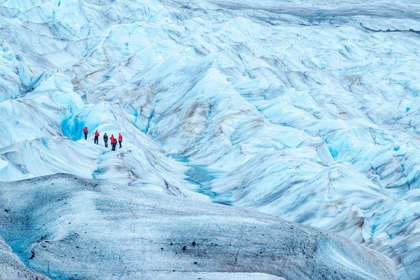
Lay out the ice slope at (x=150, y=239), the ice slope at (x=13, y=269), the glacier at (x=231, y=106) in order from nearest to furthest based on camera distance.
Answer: the ice slope at (x=13, y=269) < the ice slope at (x=150, y=239) < the glacier at (x=231, y=106)

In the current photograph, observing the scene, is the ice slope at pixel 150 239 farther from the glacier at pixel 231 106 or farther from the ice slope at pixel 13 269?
the glacier at pixel 231 106

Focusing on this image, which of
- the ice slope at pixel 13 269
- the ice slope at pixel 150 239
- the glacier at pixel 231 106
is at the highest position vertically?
the ice slope at pixel 13 269

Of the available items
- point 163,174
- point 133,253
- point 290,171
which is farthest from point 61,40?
point 133,253

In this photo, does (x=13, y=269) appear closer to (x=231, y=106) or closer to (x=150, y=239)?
(x=150, y=239)

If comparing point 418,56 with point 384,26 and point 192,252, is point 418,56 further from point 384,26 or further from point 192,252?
point 192,252

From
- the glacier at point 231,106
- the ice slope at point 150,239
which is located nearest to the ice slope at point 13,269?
the ice slope at point 150,239

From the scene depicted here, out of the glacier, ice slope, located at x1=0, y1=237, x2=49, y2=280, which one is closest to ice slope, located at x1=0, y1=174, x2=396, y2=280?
ice slope, located at x1=0, y1=237, x2=49, y2=280

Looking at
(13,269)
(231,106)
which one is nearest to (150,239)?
(13,269)
